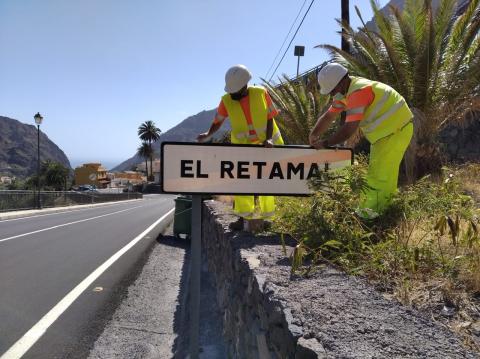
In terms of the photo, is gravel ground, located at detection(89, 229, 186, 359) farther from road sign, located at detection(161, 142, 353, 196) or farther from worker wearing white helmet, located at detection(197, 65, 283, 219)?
road sign, located at detection(161, 142, 353, 196)

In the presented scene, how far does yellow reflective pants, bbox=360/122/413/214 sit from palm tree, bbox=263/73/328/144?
11659mm

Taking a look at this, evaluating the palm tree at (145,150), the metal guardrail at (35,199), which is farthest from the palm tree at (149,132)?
the metal guardrail at (35,199)

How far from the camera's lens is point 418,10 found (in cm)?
1034

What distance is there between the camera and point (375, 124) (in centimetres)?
412

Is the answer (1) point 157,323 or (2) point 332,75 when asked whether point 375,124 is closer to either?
(2) point 332,75

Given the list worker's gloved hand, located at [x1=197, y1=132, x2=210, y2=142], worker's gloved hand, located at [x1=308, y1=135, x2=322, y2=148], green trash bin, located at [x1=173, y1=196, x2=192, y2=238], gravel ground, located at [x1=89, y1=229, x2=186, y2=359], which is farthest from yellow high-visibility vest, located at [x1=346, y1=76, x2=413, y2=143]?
green trash bin, located at [x1=173, y1=196, x2=192, y2=238]

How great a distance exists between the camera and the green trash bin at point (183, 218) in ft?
40.6

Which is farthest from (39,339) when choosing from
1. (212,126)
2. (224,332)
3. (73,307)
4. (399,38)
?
(399,38)

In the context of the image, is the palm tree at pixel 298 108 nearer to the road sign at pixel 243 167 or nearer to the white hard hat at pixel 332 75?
the white hard hat at pixel 332 75

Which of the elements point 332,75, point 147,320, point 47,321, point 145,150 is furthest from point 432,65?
point 145,150

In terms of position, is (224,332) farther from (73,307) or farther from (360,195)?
(73,307)

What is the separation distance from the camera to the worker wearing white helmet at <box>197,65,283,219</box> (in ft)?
15.2

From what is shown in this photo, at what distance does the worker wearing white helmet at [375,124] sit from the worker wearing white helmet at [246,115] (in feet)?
2.54

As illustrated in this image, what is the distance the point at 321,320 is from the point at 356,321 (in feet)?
0.51
